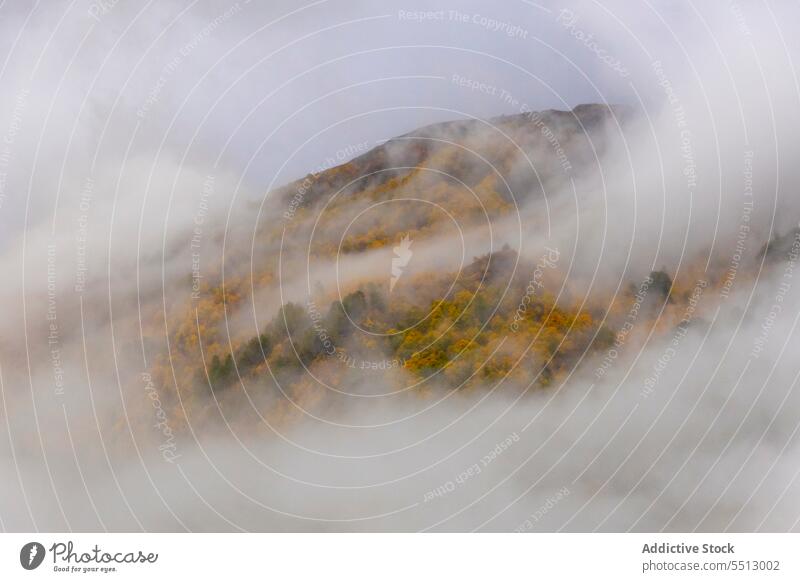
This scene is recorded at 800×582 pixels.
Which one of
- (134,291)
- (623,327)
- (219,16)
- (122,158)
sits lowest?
(623,327)

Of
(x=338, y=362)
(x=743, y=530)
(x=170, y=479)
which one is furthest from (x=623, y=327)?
(x=170, y=479)

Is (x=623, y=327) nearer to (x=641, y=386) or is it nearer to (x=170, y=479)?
(x=641, y=386)

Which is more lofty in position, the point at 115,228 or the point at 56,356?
the point at 115,228
